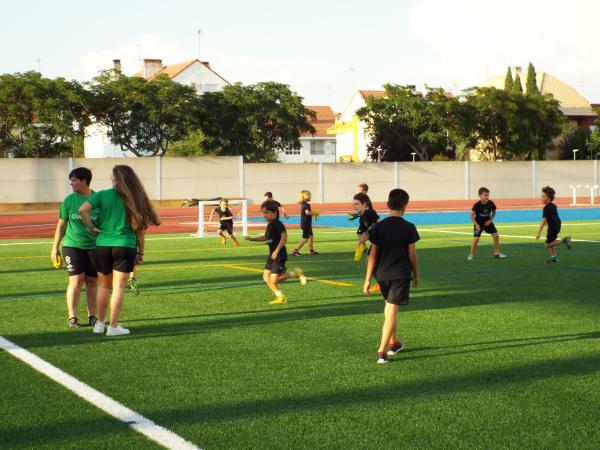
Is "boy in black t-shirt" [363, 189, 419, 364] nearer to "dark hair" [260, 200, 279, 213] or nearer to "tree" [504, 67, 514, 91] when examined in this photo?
"dark hair" [260, 200, 279, 213]

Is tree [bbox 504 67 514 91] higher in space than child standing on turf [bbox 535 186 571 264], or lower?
higher

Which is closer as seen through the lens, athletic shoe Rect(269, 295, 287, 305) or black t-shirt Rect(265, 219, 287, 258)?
black t-shirt Rect(265, 219, 287, 258)

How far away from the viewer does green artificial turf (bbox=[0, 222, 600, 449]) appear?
19.4ft

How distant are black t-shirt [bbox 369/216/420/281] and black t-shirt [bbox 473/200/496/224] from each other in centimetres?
1089

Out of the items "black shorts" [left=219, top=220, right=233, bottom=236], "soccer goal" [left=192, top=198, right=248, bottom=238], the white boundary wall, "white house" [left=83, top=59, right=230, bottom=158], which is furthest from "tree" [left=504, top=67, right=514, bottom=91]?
"black shorts" [left=219, top=220, right=233, bottom=236]

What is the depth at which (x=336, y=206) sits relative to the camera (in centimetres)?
5384

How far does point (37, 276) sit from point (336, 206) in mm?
37796

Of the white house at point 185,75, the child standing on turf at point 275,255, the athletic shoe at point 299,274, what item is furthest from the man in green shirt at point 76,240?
the white house at point 185,75

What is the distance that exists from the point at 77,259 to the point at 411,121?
61.0 metres

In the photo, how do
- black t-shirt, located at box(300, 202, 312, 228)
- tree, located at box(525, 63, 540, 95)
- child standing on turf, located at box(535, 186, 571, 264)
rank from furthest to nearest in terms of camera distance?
tree, located at box(525, 63, 540, 95) → black t-shirt, located at box(300, 202, 312, 228) → child standing on turf, located at box(535, 186, 571, 264)

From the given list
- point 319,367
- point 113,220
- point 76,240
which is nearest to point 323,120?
point 76,240

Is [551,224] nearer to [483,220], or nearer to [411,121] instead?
[483,220]

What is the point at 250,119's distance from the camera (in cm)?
6231

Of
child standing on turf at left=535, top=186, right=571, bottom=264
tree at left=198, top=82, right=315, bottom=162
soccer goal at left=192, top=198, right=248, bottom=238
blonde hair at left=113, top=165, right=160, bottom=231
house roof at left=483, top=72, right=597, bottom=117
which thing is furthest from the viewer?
house roof at left=483, top=72, right=597, bottom=117
